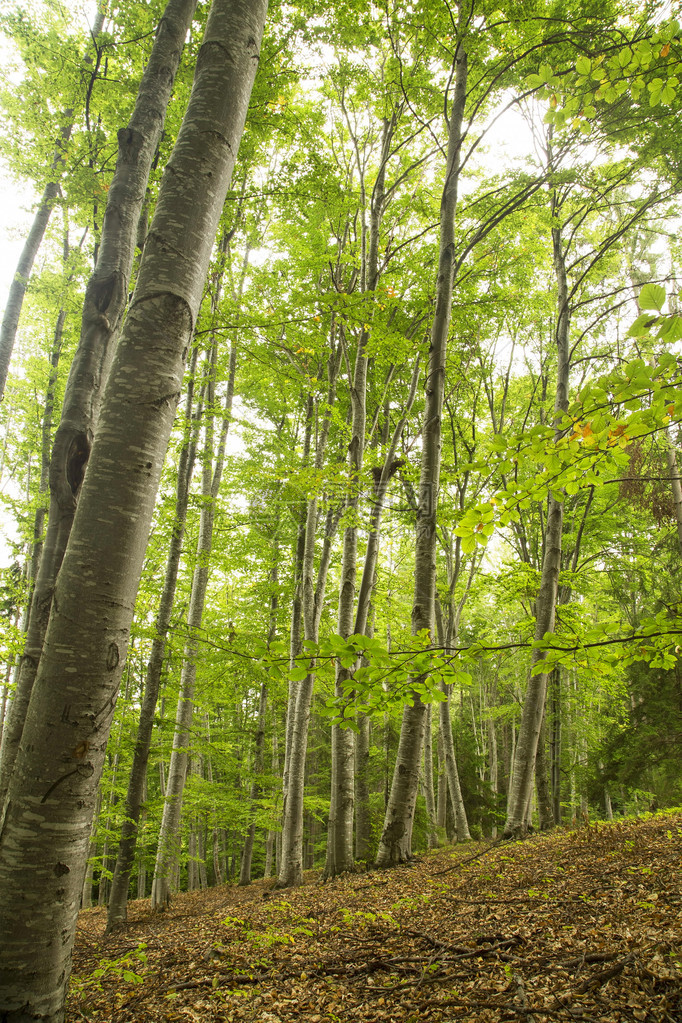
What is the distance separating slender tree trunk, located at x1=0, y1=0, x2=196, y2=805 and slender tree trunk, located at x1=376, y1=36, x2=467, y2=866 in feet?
12.1

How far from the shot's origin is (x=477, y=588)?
12367 millimetres

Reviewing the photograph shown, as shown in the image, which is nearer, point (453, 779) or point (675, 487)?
point (675, 487)

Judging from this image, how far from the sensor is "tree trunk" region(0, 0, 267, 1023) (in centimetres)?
144

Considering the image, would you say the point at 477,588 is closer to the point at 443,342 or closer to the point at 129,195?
the point at 443,342

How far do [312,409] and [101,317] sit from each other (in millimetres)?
8137

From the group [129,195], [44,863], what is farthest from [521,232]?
[44,863]

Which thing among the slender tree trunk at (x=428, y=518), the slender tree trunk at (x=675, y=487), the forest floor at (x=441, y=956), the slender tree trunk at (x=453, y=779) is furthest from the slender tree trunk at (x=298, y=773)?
the slender tree trunk at (x=675, y=487)

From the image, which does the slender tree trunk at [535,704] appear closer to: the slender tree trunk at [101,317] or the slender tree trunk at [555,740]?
the slender tree trunk at [555,740]

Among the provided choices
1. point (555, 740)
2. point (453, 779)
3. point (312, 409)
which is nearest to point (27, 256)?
point (312, 409)

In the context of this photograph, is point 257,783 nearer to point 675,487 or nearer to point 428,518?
point 428,518

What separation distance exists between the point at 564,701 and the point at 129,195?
46.8 feet

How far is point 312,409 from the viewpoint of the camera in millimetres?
10797

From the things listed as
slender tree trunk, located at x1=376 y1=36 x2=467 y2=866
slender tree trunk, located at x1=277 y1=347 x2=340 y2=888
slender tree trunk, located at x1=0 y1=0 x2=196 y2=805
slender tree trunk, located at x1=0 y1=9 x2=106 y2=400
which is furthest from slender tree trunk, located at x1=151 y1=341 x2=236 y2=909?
slender tree trunk, located at x1=0 y1=0 x2=196 y2=805

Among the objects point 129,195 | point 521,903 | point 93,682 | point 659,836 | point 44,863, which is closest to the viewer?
point 44,863
